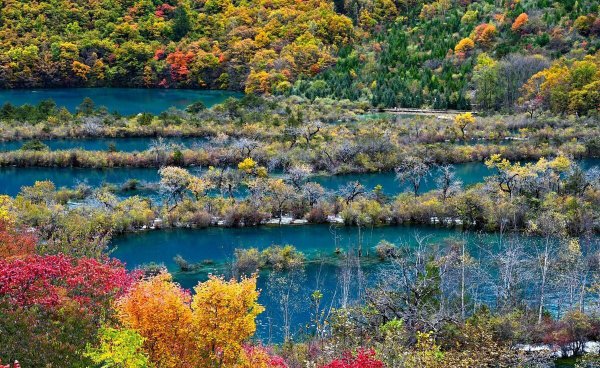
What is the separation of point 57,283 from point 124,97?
300ft

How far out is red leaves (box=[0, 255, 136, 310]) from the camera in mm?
19219

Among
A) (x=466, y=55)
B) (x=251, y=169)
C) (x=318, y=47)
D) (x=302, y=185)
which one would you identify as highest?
(x=466, y=55)

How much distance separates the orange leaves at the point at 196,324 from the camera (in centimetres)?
1906

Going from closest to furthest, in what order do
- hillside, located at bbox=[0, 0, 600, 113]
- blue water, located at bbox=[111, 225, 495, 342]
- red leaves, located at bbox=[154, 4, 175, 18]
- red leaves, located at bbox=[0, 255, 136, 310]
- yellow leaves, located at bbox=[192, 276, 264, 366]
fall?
yellow leaves, located at bbox=[192, 276, 264, 366], red leaves, located at bbox=[0, 255, 136, 310], blue water, located at bbox=[111, 225, 495, 342], hillside, located at bbox=[0, 0, 600, 113], red leaves, located at bbox=[154, 4, 175, 18]

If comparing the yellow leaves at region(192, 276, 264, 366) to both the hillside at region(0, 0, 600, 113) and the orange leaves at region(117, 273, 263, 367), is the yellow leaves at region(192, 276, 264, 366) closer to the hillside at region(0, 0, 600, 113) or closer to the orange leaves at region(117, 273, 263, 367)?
the orange leaves at region(117, 273, 263, 367)

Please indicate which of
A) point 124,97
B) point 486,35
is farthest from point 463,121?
point 124,97

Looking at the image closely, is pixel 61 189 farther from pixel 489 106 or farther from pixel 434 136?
pixel 489 106

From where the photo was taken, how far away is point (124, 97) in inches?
4313

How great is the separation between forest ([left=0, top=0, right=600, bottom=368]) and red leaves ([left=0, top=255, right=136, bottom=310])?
0.21 ft

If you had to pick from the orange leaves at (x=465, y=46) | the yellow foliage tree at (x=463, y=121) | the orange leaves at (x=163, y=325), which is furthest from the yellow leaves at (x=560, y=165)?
the orange leaves at (x=465, y=46)

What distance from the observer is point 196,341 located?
19.3 metres

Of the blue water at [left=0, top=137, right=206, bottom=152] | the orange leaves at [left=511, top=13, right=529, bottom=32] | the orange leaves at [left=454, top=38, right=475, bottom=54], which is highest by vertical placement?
the orange leaves at [left=511, top=13, right=529, bottom=32]

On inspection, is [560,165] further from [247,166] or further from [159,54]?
[159,54]

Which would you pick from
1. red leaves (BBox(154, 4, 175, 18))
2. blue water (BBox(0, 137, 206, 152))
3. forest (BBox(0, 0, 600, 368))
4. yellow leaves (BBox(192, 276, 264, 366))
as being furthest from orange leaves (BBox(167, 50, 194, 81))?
yellow leaves (BBox(192, 276, 264, 366))
